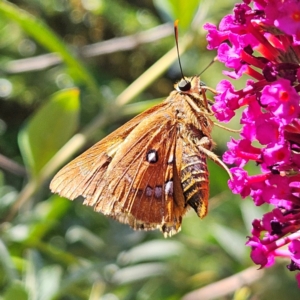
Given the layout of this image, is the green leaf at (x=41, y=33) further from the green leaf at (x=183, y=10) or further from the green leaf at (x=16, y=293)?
the green leaf at (x=16, y=293)

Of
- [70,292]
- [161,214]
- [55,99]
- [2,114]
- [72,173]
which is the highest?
[2,114]

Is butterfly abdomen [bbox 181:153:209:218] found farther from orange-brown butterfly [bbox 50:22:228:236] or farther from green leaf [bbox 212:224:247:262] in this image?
green leaf [bbox 212:224:247:262]

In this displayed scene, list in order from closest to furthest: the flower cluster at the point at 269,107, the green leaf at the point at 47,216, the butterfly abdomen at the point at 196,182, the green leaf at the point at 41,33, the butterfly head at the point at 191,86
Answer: the flower cluster at the point at 269,107
the butterfly abdomen at the point at 196,182
the butterfly head at the point at 191,86
the green leaf at the point at 41,33
the green leaf at the point at 47,216

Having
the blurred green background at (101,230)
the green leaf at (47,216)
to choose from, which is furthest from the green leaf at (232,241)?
the green leaf at (47,216)

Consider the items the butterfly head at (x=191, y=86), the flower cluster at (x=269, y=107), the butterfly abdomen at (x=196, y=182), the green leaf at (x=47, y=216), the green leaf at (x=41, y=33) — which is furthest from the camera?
the green leaf at (x=47, y=216)

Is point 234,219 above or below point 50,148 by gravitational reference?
below

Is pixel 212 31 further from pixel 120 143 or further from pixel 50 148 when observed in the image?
pixel 50 148

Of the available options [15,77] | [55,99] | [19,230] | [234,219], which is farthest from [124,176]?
[15,77]

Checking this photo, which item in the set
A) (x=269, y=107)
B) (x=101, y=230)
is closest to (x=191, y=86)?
(x=269, y=107)
